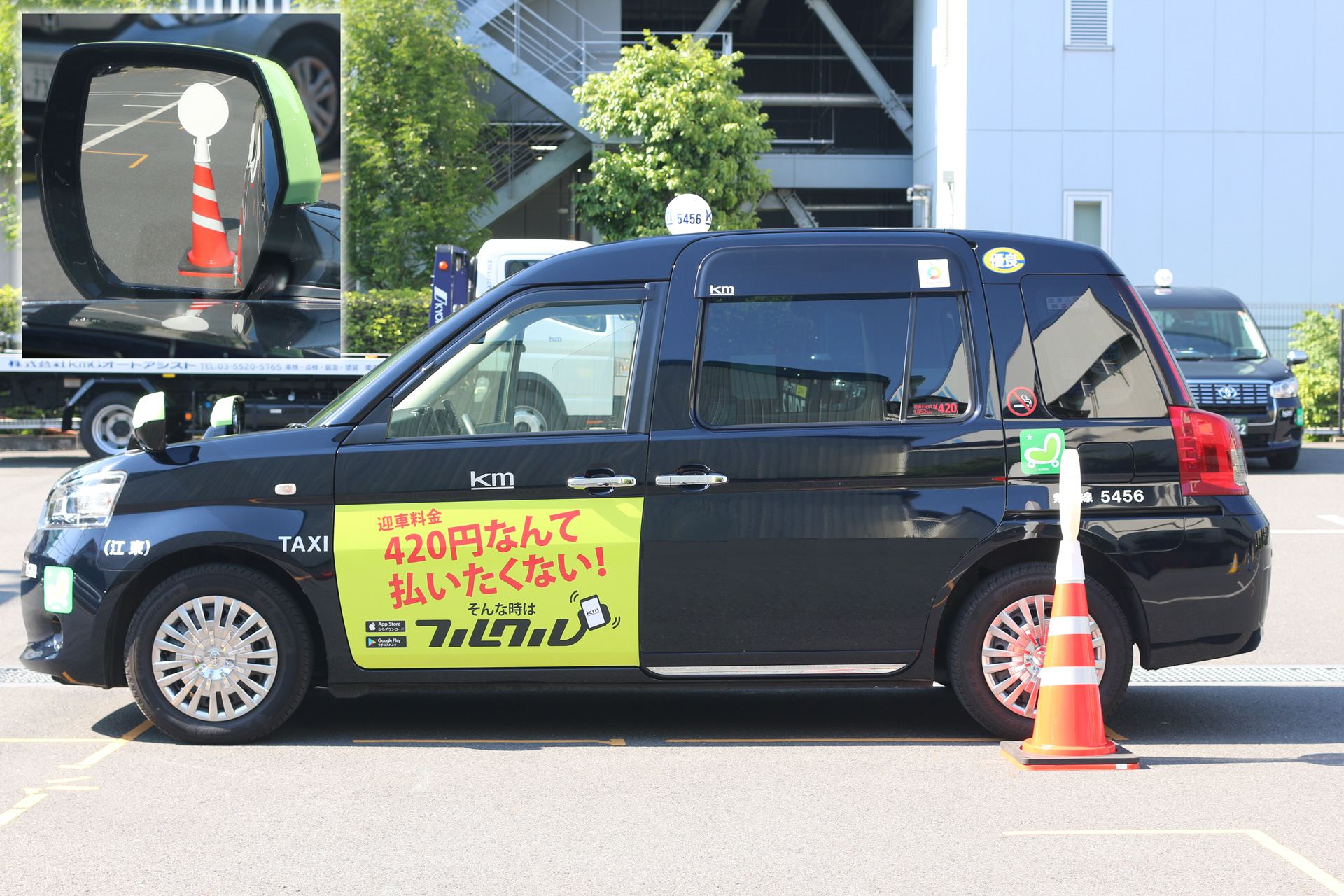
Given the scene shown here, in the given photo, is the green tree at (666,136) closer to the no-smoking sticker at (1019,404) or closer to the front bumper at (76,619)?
the no-smoking sticker at (1019,404)

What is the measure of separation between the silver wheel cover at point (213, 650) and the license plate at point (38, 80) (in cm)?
1512

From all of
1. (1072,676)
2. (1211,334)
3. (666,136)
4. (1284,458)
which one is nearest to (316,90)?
(666,136)

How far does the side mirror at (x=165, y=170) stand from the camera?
17.8 m

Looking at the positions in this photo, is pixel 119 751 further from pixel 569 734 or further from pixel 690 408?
pixel 690 408

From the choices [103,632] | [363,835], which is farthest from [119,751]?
[363,835]

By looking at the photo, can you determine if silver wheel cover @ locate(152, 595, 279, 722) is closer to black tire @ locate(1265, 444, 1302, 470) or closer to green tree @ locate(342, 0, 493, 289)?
black tire @ locate(1265, 444, 1302, 470)

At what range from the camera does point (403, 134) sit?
24734mm

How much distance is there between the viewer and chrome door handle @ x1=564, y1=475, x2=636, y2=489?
5430 millimetres

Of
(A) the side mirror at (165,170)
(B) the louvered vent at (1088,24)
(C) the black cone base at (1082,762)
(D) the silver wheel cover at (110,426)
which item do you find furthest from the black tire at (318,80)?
(C) the black cone base at (1082,762)

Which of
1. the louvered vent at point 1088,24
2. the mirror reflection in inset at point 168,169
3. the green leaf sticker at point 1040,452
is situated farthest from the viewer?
the louvered vent at point 1088,24

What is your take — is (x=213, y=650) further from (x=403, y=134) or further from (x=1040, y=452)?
(x=403, y=134)

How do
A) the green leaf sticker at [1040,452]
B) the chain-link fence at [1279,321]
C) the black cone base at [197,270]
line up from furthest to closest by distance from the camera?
the chain-link fence at [1279,321] → the black cone base at [197,270] → the green leaf sticker at [1040,452]

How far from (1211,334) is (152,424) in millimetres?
15437

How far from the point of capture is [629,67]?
26.0m
